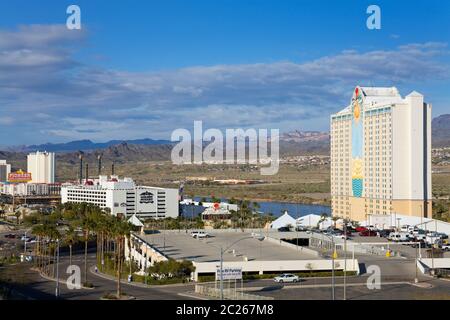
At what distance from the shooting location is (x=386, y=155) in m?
117

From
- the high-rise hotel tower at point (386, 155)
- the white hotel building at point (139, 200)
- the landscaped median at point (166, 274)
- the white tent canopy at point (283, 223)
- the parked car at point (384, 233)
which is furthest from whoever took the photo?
the white hotel building at point (139, 200)

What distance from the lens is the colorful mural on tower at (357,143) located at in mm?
125625

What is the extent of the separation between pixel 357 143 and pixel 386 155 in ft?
38.4

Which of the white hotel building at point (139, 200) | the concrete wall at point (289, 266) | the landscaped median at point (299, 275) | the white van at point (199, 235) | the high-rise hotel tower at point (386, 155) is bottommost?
the landscaped median at point (299, 275)

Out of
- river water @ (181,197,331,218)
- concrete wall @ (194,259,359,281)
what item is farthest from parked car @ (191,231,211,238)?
river water @ (181,197,331,218)

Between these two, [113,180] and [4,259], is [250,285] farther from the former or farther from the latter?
[113,180]

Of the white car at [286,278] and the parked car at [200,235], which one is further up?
the parked car at [200,235]

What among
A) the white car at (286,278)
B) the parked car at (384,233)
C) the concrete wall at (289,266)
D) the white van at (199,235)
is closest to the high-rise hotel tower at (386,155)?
the parked car at (384,233)

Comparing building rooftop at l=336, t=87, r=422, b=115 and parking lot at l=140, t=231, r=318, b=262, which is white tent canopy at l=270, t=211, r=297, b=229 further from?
building rooftop at l=336, t=87, r=422, b=115

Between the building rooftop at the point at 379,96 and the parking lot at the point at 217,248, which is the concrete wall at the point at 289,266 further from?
the building rooftop at the point at 379,96

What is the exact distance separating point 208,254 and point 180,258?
15.2 ft

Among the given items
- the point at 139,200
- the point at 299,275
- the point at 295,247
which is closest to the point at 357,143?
the point at 139,200

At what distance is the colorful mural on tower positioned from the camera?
12562 cm
